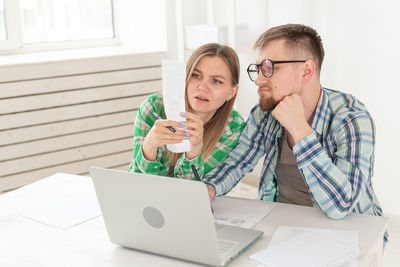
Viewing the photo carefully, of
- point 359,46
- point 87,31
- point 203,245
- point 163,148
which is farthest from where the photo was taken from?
point 87,31

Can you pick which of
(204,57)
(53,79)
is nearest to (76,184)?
(204,57)

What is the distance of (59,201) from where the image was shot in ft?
6.06

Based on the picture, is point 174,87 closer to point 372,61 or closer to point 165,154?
point 165,154

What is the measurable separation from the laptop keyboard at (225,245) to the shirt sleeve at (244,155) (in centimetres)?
46

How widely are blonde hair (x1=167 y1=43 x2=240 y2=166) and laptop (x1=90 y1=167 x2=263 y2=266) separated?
59cm

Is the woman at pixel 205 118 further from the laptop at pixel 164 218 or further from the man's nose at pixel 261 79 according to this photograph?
the laptop at pixel 164 218

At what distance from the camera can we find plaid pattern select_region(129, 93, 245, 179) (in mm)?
1912

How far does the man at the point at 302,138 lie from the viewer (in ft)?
5.36

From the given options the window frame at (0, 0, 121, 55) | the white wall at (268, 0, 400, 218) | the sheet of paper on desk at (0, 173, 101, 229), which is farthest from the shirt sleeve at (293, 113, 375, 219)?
the window frame at (0, 0, 121, 55)

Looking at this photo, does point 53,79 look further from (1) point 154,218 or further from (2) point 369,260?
(2) point 369,260

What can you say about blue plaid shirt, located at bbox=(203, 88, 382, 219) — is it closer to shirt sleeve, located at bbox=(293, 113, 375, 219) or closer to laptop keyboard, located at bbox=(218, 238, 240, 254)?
shirt sleeve, located at bbox=(293, 113, 375, 219)

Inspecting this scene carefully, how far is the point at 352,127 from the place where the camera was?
171 centimetres

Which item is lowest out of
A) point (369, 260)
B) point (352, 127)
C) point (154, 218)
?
point (369, 260)

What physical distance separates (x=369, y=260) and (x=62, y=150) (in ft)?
9.21
